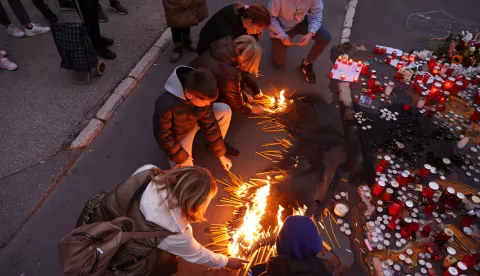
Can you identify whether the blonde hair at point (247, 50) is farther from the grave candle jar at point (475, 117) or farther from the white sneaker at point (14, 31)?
the white sneaker at point (14, 31)

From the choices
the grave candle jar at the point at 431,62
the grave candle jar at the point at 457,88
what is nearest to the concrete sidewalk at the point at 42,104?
the grave candle jar at the point at 431,62

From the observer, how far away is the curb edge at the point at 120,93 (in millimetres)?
4977

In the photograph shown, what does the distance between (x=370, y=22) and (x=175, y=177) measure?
22.7ft

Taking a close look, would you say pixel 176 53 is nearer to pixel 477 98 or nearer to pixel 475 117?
pixel 475 117

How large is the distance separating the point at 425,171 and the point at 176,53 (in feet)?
15.2

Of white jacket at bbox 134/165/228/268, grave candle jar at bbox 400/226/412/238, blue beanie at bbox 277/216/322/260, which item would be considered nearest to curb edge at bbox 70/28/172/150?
white jacket at bbox 134/165/228/268

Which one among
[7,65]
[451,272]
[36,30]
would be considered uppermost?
[36,30]

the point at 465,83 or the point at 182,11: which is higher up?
the point at 182,11

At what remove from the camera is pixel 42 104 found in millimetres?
5371

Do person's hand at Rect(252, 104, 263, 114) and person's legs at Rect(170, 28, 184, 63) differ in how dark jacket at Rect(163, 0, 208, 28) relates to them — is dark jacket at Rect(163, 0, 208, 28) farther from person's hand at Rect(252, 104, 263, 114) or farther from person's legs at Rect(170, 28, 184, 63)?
person's hand at Rect(252, 104, 263, 114)

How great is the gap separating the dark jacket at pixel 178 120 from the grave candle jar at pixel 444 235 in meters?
2.89

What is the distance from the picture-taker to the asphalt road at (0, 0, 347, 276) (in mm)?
3834

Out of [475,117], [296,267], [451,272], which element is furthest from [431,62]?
[296,267]

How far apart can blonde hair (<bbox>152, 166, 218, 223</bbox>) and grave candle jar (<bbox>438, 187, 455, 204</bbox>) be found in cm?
345
